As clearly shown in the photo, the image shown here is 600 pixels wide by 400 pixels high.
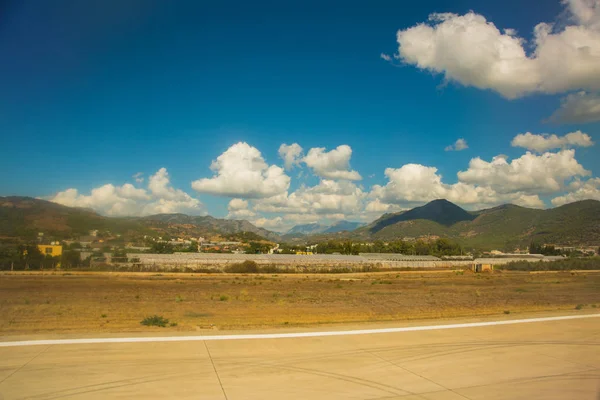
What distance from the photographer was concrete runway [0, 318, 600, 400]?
21.9 feet

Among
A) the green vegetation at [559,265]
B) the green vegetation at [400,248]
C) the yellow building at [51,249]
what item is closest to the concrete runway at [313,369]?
the yellow building at [51,249]

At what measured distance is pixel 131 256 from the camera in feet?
155

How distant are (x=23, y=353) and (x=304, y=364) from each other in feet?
19.0

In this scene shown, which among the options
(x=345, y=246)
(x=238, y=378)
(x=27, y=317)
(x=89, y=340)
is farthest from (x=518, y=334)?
(x=345, y=246)

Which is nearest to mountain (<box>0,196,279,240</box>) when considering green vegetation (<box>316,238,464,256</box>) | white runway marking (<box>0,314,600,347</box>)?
white runway marking (<box>0,314,600,347</box>)

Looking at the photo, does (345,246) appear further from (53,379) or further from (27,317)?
(53,379)

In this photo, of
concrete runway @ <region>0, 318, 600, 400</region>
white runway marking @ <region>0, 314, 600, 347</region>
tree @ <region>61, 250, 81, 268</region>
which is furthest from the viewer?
tree @ <region>61, 250, 81, 268</region>

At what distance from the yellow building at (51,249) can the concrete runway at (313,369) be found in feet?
118

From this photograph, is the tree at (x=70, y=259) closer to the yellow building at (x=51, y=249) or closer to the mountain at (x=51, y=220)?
the yellow building at (x=51, y=249)

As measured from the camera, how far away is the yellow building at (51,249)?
40056 mm

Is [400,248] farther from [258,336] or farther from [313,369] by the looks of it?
[313,369]

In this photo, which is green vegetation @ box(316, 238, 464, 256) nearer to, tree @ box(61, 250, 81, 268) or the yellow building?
tree @ box(61, 250, 81, 268)

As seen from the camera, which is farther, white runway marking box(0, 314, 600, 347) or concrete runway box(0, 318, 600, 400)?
white runway marking box(0, 314, 600, 347)

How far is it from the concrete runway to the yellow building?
36.1 metres
